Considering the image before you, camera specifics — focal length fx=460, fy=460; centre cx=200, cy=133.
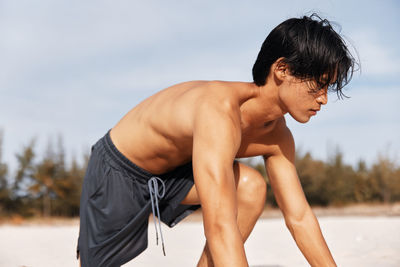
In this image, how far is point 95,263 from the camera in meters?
2.23

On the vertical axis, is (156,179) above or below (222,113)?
below

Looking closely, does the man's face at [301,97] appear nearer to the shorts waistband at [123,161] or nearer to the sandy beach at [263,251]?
the shorts waistband at [123,161]

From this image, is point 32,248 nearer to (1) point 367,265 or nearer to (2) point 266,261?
(2) point 266,261

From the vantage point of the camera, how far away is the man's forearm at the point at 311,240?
230 centimetres

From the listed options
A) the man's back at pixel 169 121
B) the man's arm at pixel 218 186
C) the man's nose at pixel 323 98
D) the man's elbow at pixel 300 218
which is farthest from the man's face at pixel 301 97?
the man's elbow at pixel 300 218

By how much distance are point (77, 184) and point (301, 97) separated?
69.2ft

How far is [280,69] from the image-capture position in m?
1.97

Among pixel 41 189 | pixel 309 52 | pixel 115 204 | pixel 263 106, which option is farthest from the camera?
pixel 41 189

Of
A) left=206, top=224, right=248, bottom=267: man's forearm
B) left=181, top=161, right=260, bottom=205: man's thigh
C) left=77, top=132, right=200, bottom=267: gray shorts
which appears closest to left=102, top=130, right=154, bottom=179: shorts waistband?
left=77, top=132, right=200, bottom=267: gray shorts

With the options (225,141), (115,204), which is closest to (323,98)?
(225,141)

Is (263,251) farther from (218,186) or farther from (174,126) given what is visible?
(218,186)

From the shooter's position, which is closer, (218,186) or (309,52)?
(218,186)

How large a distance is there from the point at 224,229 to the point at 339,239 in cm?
568

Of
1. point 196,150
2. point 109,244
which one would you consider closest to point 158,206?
point 109,244
